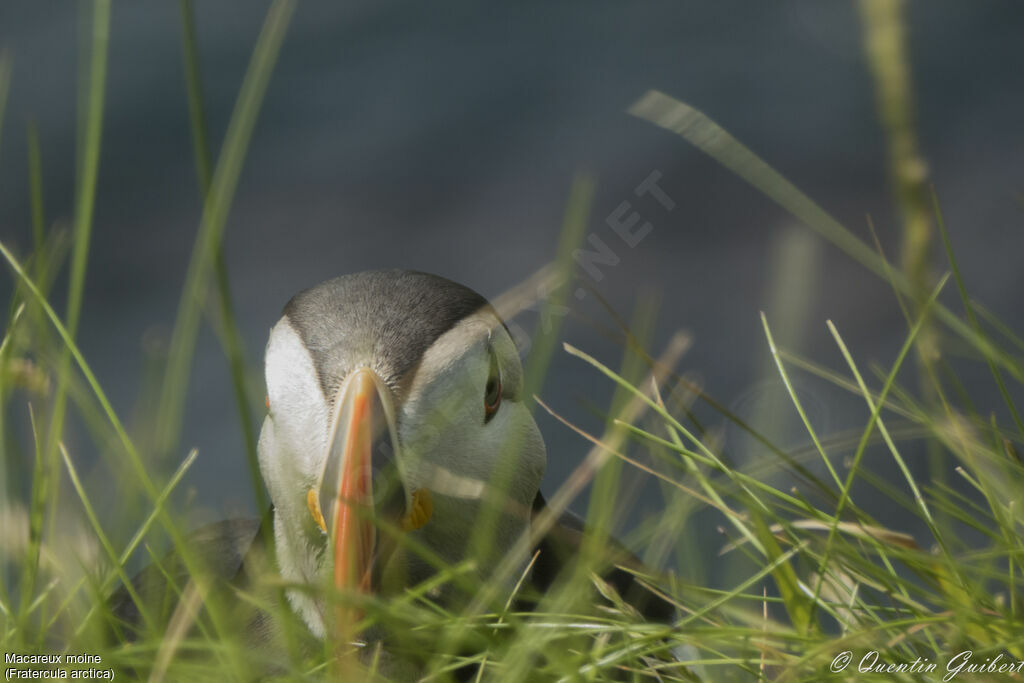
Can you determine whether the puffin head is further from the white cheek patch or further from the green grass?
the green grass

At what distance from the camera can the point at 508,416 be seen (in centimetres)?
150

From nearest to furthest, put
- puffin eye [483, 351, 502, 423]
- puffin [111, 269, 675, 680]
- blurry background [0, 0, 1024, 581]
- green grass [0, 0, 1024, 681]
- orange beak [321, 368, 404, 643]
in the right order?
green grass [0, 0, 1024, 681] < orange beak [321, 368, 404, 643] < puffin [111, 269, 675, 680] < puffin eye [483, 351, 502, 423] < blurry background [0, 0, 1024, 581]

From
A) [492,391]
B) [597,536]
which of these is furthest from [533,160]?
[597,536]

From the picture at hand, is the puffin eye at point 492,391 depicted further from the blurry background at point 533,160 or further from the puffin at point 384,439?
the blurry background at point 533,160

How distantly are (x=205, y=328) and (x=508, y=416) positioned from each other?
6.50 ft

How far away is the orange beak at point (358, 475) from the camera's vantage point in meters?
1.07

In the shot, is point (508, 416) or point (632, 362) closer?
point (632, 362)

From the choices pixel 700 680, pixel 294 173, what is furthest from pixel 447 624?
pixel 294 173

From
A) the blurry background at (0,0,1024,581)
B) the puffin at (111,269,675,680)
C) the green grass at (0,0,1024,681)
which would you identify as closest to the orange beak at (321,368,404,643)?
the puffin at (111,269,675,680)

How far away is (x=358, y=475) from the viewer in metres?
1.08

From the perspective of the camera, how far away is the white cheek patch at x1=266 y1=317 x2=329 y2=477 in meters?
1.28

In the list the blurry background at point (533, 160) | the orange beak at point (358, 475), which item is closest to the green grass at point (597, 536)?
the orange beak at point (358, 475)

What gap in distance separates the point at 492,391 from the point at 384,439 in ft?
0.89

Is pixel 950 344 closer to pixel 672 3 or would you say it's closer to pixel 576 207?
pixel 576 207
